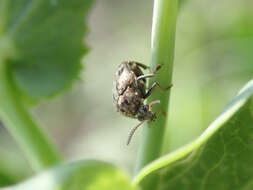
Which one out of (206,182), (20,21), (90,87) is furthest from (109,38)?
(206,182)

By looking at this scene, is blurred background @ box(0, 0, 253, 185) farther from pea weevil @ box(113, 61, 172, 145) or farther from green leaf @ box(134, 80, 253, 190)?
green leaf @ box(134, 80, 253, 190)

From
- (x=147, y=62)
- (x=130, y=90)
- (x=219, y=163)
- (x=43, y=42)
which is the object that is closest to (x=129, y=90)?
(x=130, y=90)

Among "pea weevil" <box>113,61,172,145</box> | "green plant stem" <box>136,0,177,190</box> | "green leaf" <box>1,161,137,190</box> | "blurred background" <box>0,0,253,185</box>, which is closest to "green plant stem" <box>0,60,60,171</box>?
"pea weevil" <box>113,61,172,145</box>

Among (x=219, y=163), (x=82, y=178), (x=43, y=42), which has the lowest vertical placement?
(x=219, y=163)

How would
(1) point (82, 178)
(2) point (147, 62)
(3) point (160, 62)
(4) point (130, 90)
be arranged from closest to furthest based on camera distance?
(1) point (82, 178) < (3) point (160, 62) < (4) point (130, 90) < (2) point (147, 62)

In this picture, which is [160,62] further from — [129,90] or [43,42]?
[43,42]

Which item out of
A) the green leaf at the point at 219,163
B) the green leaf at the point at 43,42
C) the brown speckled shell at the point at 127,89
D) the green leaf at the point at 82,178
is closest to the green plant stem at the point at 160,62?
the green leaf at the point at 219,163

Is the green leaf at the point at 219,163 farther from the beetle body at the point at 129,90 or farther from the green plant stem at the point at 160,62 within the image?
the beetle body at the point at 129,90

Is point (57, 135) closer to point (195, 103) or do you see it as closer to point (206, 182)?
point (195, 103)
